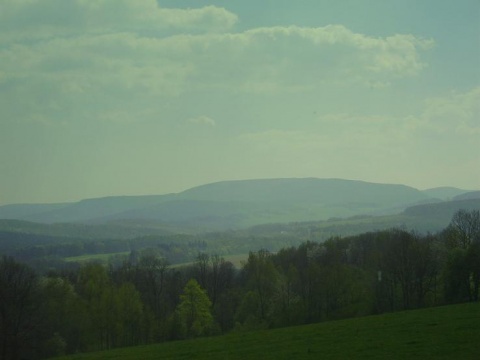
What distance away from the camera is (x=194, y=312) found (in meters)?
60.9

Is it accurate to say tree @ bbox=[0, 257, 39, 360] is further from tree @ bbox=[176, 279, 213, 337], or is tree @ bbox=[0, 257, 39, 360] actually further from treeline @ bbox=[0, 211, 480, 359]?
tree @ bbox=[176, 279, 213, 337]

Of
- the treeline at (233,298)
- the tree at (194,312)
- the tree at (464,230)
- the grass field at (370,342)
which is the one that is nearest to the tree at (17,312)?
the treeline at (233,298)

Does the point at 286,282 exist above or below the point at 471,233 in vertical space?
below

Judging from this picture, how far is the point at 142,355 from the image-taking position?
3294 cm

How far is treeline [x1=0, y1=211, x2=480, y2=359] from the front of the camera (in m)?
47.9

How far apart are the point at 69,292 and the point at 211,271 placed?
70.9ft

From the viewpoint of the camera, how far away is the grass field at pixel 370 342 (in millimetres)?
22422

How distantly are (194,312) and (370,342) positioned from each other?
37.4m

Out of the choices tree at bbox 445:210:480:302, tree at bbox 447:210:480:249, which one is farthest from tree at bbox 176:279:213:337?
tree at bbox 447:210:480:249

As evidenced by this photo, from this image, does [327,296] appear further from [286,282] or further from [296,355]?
[296,355]

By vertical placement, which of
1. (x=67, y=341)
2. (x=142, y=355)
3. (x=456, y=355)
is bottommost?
(x=67, y=341)

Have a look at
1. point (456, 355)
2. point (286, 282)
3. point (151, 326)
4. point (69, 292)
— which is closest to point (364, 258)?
point (286, 282)

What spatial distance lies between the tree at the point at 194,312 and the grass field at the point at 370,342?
2253 centimetres

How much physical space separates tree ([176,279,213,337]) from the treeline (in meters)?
0.11
